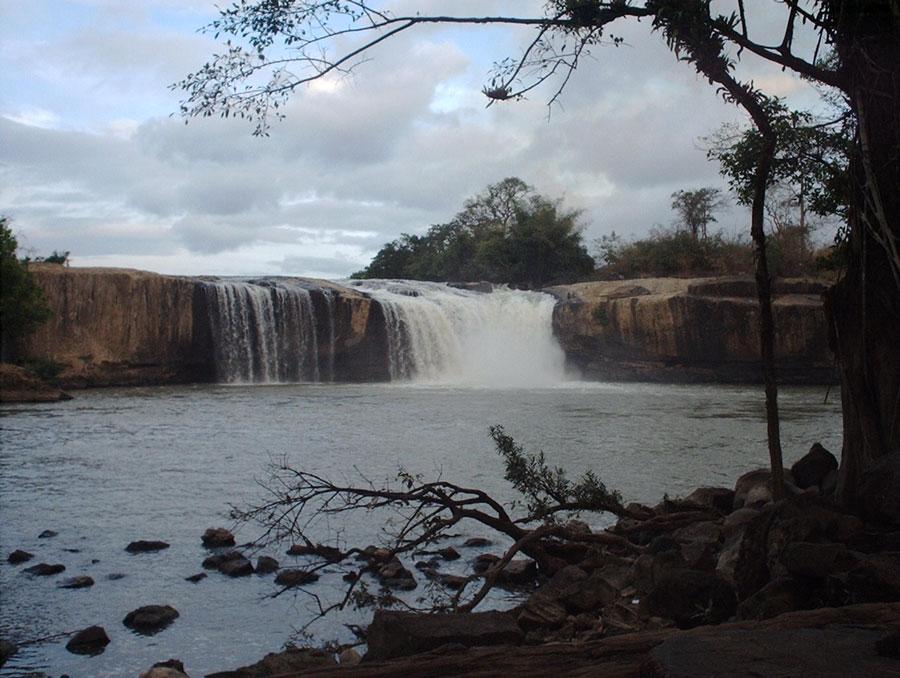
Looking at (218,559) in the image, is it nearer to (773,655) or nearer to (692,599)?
A: (692,599)

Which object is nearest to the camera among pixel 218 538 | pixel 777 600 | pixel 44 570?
pixel 777 600

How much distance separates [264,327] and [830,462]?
2346cm

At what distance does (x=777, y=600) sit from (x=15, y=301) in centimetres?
2448

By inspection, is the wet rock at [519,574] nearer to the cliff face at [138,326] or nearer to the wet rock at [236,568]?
the wet rock at [236,568]

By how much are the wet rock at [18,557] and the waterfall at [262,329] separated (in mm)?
21173

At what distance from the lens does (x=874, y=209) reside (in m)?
4.68

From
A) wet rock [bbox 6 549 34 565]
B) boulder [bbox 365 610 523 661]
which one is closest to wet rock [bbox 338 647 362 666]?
boulder [bbox 365 610 523 661]

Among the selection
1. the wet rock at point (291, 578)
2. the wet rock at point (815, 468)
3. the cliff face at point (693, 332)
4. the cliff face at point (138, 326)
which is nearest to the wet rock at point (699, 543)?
the wet rock at point (815, 468)

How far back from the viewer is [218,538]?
293 inches

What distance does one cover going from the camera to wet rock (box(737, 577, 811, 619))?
147 inches

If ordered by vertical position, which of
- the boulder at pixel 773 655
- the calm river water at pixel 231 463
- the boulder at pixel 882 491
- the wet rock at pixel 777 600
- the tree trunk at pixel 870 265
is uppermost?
the tree trunk at pixel 870 265

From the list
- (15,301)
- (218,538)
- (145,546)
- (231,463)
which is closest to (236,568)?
(218,538)

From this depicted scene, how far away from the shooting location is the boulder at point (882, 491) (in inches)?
170

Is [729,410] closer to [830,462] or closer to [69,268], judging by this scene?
[830,462]
